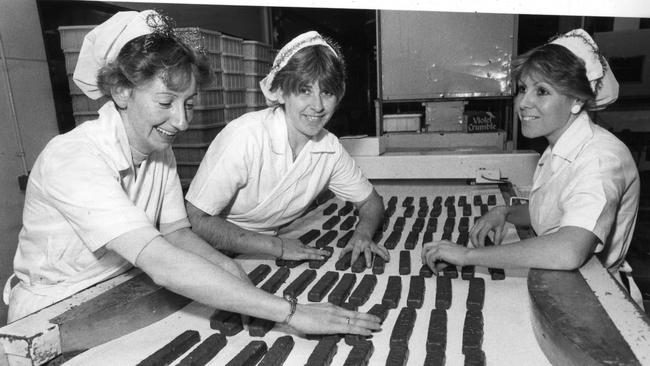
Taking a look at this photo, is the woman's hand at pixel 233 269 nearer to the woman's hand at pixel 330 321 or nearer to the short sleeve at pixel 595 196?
the woman's hand at pixel 330 321

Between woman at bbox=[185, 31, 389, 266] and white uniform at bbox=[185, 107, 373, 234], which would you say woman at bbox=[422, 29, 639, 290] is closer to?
woman at bbox=[185, 31, 389, 266]

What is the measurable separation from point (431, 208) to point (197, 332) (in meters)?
1.45

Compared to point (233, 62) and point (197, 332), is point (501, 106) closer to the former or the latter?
point (233, 62)

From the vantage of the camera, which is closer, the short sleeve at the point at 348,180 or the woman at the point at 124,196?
the woman at the point at 124,196

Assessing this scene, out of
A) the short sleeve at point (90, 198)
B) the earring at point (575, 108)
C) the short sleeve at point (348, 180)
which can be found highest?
the earring at point (575, 108)

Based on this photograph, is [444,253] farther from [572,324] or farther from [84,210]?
[84,210]

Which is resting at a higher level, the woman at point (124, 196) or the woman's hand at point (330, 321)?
the woman at point (124, 196)

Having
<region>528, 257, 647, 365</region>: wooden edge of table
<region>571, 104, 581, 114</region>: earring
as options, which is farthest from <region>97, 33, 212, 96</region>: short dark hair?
<region>571, 104, 581, 114</region>: earring

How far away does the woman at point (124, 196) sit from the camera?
1011mm

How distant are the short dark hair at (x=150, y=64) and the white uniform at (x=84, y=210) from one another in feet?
0.35

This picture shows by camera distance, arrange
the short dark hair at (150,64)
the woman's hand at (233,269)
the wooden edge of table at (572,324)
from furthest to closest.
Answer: the woman's hand at (233,269), the short dark hair at (150,64), the wooden edge of table at (572,324)

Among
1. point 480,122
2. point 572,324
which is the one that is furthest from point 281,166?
point 480,122

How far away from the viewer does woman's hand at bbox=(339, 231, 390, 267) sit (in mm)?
1545

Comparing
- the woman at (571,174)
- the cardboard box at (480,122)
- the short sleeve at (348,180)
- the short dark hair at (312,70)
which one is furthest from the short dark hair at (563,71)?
the cardboard box at (480,122)
